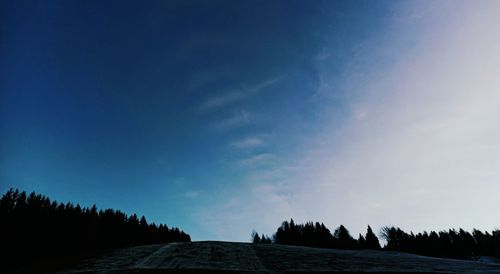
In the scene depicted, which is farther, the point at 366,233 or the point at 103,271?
the point at 366,233

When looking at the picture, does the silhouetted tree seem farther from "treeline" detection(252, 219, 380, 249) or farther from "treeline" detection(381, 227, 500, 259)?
"treeline" detection(381, 227, 500, 259)

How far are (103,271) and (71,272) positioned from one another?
8.97ft

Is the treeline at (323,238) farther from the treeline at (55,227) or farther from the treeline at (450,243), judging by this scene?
the treeline at (55,227)

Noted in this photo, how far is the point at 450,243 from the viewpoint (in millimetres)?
105000

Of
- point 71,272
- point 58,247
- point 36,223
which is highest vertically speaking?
point 36,223

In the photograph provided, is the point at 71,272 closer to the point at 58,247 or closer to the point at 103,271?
the point at 103,271

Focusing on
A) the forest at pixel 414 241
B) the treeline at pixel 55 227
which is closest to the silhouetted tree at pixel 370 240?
the forest at pixel 414 241

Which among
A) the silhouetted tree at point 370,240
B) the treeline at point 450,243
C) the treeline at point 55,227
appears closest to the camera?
the treeline at point 55,227

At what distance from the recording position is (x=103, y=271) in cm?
2402

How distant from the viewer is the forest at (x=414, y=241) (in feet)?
333

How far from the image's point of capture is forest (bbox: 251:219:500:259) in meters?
102

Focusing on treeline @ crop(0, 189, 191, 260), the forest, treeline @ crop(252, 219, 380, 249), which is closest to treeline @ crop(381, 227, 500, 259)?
the forest

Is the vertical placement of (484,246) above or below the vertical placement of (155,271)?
above

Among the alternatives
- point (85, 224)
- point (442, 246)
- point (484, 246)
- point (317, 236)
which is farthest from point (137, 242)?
point (484, 246)
